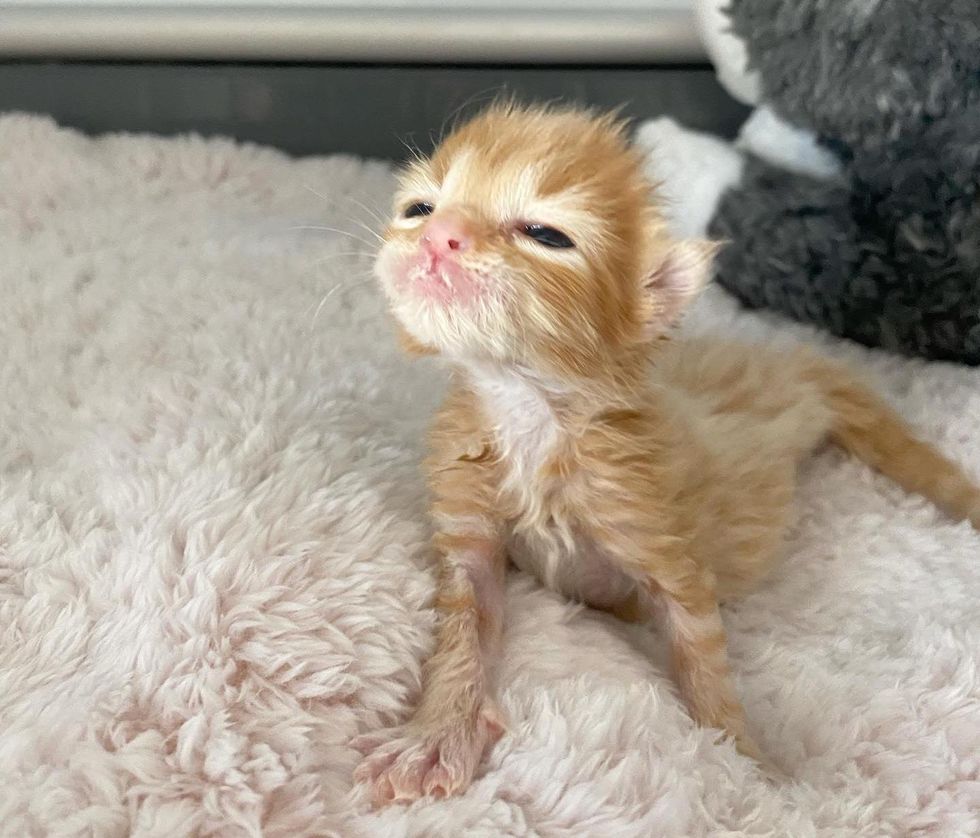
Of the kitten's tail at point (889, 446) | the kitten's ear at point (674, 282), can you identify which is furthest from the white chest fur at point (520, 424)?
the kitten's tail at point (889, 446)

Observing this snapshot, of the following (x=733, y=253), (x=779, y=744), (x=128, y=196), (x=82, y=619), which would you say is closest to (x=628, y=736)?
(x=779, y=744)

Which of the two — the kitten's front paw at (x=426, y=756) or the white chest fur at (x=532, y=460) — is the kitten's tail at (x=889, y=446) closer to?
the white chest fur at (x=532, y=460)

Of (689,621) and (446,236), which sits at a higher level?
(446,236)

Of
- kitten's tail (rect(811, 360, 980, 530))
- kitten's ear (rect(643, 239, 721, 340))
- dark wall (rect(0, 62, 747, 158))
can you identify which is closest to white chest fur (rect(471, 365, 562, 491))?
kitten's ear (rect(643, 239, 721, 340))

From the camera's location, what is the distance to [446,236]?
645 millimetres

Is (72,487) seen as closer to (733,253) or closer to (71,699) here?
(71,699)

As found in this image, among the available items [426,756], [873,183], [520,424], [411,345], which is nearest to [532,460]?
[520,424]

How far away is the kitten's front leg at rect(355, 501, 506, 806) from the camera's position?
652 millimetres

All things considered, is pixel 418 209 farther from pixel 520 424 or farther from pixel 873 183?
pixel 873 183

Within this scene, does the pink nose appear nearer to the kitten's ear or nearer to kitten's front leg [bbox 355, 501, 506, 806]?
the kitten's ear

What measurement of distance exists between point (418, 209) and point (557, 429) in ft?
0.73

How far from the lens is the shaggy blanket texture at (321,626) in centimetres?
63

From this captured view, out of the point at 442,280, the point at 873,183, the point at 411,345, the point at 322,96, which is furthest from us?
the point at 322,96

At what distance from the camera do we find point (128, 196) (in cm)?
158
